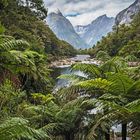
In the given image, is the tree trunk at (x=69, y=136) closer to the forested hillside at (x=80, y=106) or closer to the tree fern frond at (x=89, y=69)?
the forested hillside at (x=80, y=106)

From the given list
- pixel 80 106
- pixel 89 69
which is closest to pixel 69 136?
pixel 80 106

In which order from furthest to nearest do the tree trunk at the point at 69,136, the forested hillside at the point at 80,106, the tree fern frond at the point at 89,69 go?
1. the tree trunk at the point at 69,136
2. the tree fern frond at the point at 89,69
3. the forested hillside at the point at 80,106

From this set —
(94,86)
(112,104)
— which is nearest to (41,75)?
(94,86)

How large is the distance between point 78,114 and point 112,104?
2975mm

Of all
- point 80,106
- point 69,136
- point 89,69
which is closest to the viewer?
point 89,69

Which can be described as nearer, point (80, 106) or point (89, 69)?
point (89, 69)

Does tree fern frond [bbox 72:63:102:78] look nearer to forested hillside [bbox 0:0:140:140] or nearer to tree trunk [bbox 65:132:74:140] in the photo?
forested hillside [bbox 0:0:140:140]

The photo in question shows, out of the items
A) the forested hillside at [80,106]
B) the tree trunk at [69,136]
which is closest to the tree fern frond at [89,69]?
the forested hillside at [80,106]

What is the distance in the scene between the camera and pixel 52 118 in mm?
11016

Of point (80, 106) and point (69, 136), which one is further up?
point (80, 106)

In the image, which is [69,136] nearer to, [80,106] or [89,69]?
[80,106]

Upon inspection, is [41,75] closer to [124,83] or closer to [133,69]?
[133,69]

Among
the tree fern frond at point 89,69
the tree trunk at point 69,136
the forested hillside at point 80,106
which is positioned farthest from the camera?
the tree trunk at point 69,136

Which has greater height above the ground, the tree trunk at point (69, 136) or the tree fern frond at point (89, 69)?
the tree fern frond at point (89, 69)
